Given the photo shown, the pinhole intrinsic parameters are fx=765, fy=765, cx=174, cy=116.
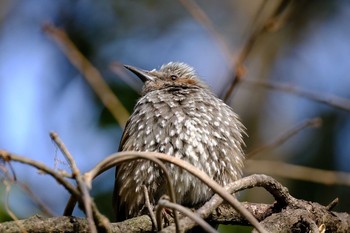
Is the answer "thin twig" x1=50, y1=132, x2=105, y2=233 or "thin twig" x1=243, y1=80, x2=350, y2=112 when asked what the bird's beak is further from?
"thin twig" x1=50, y1=132, x2=105, y2=233

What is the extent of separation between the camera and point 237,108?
823 cm

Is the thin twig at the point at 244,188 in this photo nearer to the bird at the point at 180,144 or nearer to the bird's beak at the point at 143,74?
the bird at the point at 180,144

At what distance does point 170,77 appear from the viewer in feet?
20.2

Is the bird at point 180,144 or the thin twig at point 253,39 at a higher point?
the thin twig at point 253,39

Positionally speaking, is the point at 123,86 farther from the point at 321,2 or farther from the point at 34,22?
the point at 321,2

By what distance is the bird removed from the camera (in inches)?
193

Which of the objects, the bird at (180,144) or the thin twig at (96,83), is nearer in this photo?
the bird at (180,144)

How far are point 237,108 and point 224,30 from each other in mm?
1134

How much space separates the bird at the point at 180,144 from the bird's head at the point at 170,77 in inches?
15.0

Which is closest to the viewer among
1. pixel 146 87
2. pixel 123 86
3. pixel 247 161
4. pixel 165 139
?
pixel 165 139

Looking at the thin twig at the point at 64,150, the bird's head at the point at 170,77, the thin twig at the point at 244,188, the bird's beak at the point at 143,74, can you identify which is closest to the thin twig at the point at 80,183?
the thin twig at the point at 64,150

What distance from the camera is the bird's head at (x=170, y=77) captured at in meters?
6.02

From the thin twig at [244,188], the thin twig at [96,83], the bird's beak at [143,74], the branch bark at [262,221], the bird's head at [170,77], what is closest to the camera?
the thin twig at [244,188]

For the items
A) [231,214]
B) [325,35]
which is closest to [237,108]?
[325,35]
